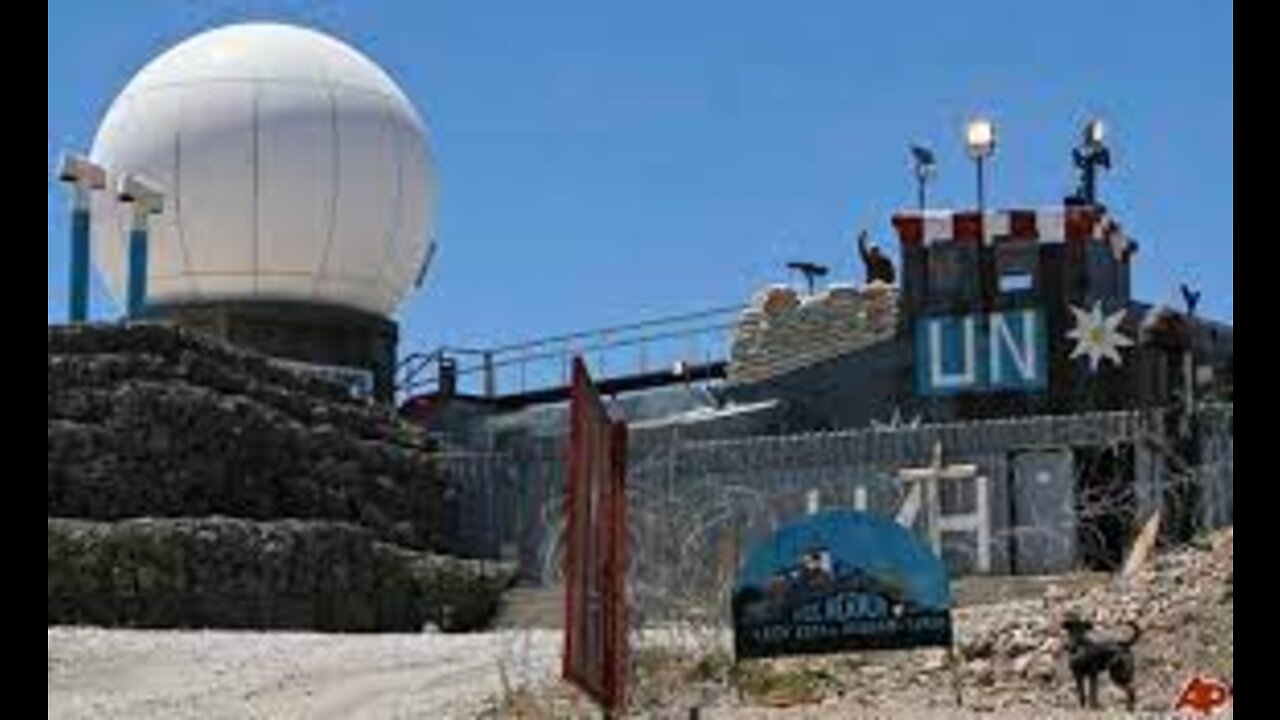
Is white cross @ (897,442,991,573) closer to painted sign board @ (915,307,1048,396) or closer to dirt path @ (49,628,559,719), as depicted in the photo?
painted sign board @ (915,307,1048,396)

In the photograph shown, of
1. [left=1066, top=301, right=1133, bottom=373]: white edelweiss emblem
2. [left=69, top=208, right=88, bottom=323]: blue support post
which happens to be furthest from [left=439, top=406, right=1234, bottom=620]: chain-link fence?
[left=69, top=208, right=88, bottom=323]: blue support post

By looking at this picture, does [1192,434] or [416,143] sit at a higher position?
[416,143]

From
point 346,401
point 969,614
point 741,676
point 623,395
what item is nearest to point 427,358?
point 623,395

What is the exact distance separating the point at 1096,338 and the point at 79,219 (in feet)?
39.7

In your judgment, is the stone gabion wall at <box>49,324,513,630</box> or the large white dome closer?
the stone gabion wall at <box>49,324,513,630</box>

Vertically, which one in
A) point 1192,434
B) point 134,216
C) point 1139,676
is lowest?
point 1139,676

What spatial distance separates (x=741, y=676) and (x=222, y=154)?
21738 millimetres

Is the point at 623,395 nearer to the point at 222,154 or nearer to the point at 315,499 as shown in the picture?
the point at 222,154

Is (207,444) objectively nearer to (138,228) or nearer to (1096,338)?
(138,228)

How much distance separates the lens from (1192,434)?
80.3 feet

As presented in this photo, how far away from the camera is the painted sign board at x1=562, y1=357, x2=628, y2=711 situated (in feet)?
39.9

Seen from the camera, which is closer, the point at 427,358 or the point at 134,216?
the point at 134,216

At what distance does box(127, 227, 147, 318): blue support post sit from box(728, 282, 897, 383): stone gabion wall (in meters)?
7.49
